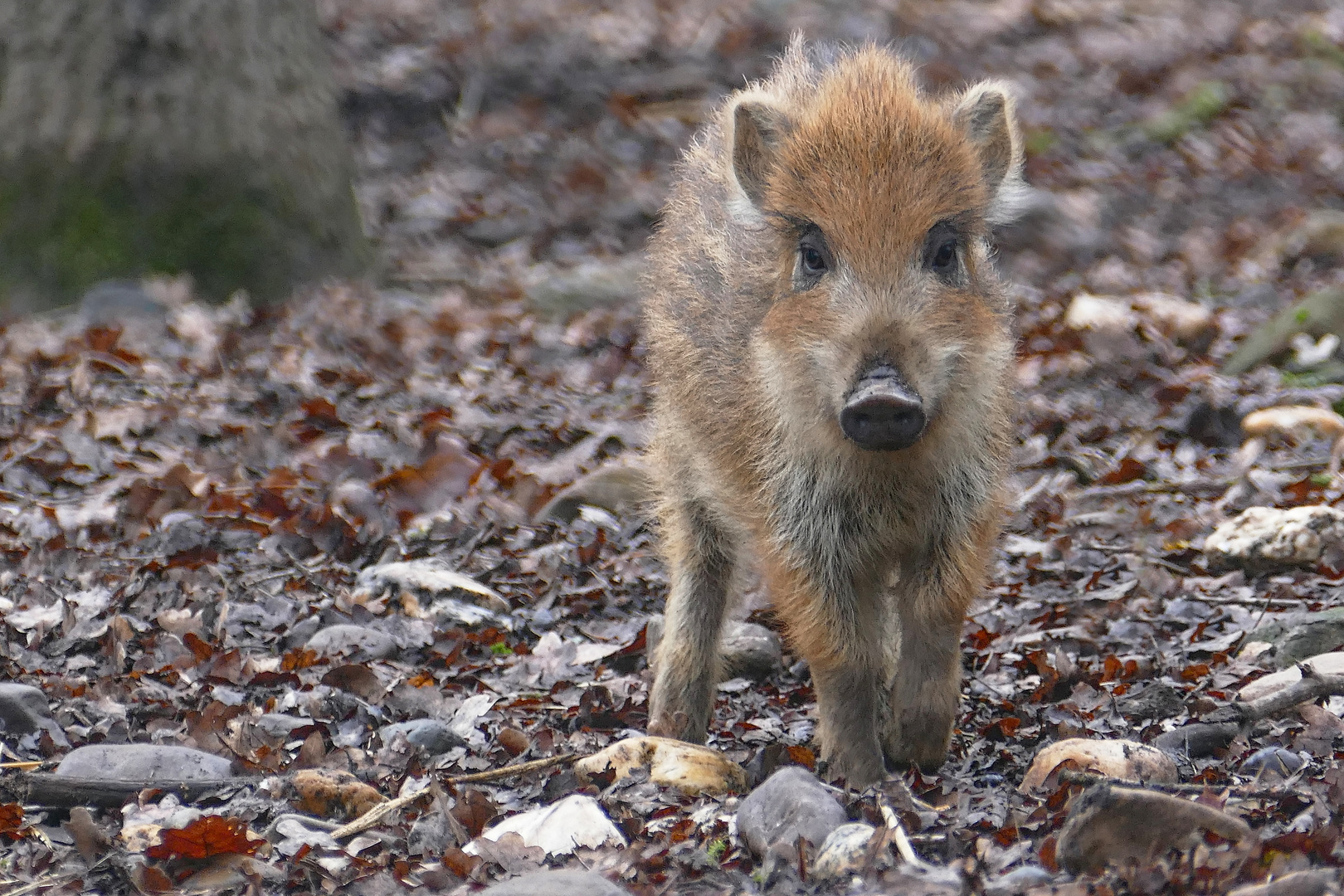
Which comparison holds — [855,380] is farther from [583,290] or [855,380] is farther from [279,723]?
[583,290]

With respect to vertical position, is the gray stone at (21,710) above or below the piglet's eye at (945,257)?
below

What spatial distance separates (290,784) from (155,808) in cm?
35

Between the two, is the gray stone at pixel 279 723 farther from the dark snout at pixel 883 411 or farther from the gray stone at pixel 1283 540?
the gray stone at pixel 1283 540

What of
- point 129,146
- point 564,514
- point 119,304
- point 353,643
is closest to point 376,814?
point 353,643

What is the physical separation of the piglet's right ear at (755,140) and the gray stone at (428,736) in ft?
5.86

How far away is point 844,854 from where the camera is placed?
10.4 feet

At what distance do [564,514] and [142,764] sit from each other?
2.95 m

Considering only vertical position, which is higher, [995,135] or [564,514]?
[995,135]

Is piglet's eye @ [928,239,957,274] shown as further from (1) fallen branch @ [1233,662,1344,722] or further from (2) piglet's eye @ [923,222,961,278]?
(1) fallen branch @ [1233,662,1344,722]

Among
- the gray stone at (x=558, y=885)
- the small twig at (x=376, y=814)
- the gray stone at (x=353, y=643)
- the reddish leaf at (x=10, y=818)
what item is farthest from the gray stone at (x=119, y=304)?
the gray stone at (x=558, y=885)

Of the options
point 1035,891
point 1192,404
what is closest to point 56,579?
point 1035,891

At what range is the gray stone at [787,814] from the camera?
10.9ft

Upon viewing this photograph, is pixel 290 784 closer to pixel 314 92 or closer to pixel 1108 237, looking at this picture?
pixel 314 92

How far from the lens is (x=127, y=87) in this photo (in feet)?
31.6
